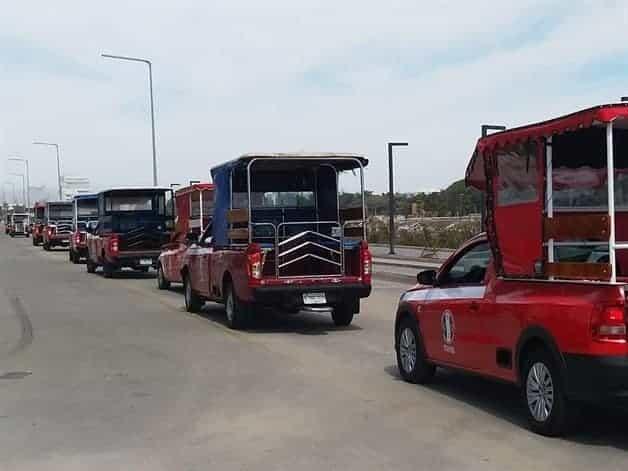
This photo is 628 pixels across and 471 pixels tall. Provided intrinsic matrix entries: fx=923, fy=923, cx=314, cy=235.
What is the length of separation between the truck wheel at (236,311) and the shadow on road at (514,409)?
13.6 ft

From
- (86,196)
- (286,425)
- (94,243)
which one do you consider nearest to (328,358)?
(286,425)

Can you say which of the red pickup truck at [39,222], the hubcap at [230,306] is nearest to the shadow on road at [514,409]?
the hubcap at [230,306]

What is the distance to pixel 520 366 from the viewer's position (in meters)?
7.54

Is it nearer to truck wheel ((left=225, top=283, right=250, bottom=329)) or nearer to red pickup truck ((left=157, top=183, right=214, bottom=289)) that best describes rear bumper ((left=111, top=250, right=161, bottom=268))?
red pickup truck ((left=157, top=183, right=214, bottom=289))

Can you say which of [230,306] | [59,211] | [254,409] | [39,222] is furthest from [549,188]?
[39,222]

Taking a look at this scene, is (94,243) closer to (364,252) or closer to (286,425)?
(364,252)

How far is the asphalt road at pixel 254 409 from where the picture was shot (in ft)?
22.1

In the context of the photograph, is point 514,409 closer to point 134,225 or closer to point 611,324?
point 611,324

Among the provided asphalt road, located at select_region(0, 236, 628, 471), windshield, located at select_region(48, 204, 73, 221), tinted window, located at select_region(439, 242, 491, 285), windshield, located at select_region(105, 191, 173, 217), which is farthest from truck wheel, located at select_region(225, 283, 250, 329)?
windshield, located at select_region(48, 204, 73, 221)

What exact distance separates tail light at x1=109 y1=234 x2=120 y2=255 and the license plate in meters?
14.9

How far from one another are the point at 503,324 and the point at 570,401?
1.01m

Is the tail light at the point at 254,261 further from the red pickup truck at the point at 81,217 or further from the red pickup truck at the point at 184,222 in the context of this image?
the red pickup truck at the point at 81,217

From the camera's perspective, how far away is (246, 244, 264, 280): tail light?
1382 cm

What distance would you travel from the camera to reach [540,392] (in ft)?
23.8
